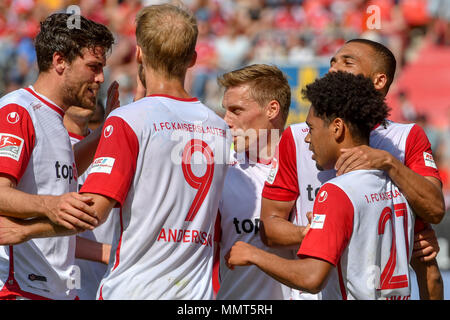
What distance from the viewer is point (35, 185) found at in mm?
3699

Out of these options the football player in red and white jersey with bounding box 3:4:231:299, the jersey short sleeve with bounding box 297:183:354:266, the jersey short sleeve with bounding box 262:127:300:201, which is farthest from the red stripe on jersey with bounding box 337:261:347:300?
the jersey short sleeve with bounding box 262:127:300:201

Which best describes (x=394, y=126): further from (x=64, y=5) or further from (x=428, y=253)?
(x=64, y=5)

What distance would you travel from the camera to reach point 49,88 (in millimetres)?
4004

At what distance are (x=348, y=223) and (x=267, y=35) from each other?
12.3m

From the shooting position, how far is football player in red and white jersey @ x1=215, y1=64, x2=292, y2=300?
4.36m

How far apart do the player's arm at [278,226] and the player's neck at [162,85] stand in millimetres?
993

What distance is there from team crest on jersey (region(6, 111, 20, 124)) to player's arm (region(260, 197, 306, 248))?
5.11 feet

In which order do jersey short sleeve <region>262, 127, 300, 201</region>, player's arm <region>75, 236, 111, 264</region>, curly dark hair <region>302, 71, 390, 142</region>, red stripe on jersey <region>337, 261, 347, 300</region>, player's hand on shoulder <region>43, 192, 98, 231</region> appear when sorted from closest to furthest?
1. player's hand on shoulder <region>43, 192, 98, 231</region>
2. red stripe on jersey <region>337, 261, 347, 300</region>
3. curly dark hair <region>302, 71, 390, 142</region>
4. jersey short sleeve <region>262, 127, 300, 201</region>
5. player's arm <region>75, 236, 111, 264</region>

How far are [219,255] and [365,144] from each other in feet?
4.29

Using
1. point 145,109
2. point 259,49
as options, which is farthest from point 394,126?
point 259,49

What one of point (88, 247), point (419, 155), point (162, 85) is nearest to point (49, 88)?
point (162, 85)

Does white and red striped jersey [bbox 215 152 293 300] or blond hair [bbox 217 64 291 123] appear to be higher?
blond hair [bbox 217 64 291 123]

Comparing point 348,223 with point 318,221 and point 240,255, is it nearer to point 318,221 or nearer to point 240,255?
point 318,221

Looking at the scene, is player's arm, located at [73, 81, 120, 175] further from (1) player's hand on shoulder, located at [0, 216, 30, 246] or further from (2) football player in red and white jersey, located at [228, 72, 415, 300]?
(2) football player in red and white jersey, located at [228, 72, 415, 300]
